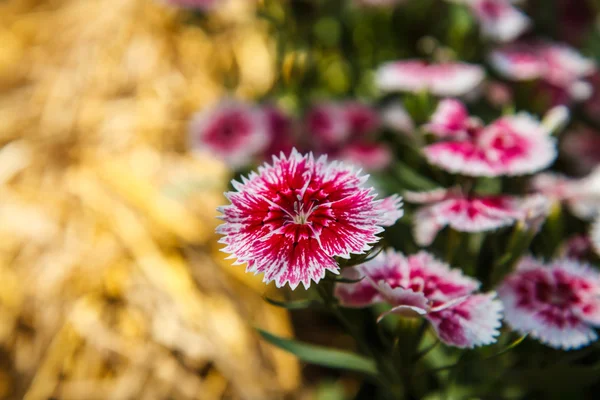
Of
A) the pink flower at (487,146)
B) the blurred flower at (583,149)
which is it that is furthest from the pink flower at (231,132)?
the blurred flower at (583,149)

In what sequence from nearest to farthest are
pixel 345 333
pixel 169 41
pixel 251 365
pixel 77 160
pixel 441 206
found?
pixel 441 206 < pixel 251 365 < pixel 345 333 < pixel 77 160 < pixel 169 41

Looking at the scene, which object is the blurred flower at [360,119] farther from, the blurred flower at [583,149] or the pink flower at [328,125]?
the blurred flower at [583,149]

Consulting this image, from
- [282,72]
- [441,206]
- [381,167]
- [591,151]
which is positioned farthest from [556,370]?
[282,72]

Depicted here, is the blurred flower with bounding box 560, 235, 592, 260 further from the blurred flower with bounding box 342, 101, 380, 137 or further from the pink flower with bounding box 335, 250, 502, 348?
the blurred flower with bounding box 342, 101, 380, 137

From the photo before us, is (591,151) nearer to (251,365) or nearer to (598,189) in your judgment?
(598,189)

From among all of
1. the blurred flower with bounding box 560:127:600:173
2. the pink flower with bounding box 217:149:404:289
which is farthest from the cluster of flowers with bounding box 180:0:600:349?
the blurred flower with bounding box 560:127:600:173

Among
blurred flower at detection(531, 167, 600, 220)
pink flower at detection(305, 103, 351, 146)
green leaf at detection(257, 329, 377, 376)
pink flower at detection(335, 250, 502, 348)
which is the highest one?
pink flower at detection(305, 103, 351, 146)

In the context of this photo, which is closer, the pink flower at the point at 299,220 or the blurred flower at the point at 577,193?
the pink flower at the point at 299,220
